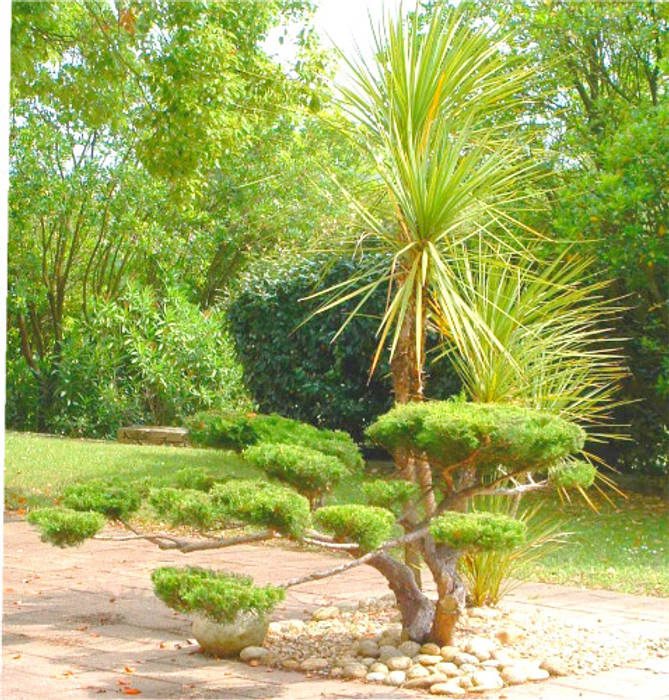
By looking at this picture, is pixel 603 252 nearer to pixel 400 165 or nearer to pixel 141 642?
pixel 400 165

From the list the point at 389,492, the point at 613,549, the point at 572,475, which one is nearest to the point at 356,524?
the point at 389,492

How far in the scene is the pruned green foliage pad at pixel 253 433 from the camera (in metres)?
5.61

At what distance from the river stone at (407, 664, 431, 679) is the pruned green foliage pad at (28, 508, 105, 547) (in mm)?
1444

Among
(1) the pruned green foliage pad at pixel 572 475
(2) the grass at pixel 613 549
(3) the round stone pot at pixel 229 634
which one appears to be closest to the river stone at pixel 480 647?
(1) the pruned green foliage pad at pixel 572 475

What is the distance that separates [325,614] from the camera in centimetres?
561

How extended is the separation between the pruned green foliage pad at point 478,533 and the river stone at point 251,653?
42.3 inches

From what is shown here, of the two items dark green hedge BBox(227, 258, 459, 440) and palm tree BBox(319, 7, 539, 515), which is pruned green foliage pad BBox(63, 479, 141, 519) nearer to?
palm tree BBox(319, 7, 539, 515)

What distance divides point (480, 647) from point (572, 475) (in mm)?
924

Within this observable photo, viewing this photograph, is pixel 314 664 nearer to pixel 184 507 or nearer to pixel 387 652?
pixel 387 652

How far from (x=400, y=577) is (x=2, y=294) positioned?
2568mm

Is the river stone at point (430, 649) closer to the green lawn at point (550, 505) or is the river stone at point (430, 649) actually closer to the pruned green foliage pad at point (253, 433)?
the pruned green foliage pad at point (253, 433)

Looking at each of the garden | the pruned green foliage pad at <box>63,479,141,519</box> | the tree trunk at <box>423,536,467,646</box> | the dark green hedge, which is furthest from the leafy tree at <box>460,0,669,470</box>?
the pruned green foliage pad at <box>63,479,141,519</box>

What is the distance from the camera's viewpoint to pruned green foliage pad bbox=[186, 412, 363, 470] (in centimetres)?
561

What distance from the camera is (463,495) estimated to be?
4.86 metres
